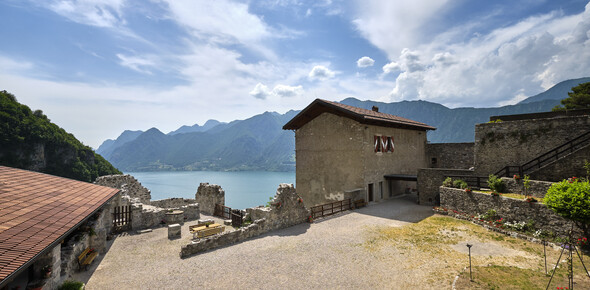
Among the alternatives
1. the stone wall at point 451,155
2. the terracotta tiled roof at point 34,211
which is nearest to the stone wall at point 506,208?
the stone wall at point 451,155

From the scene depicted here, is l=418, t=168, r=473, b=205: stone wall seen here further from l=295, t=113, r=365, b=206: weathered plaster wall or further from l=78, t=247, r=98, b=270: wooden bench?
l=78, t=247, r=98, b=270: wooden bench

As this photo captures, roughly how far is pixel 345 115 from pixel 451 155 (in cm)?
1473

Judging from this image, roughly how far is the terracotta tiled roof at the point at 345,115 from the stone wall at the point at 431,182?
5.21m

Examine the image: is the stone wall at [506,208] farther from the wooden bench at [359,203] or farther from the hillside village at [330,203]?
the wooden bench at [359,203]

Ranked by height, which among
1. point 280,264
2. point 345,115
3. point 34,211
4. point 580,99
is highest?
point 580,99

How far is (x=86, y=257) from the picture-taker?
9.51 metres

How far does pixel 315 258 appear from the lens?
9984mm

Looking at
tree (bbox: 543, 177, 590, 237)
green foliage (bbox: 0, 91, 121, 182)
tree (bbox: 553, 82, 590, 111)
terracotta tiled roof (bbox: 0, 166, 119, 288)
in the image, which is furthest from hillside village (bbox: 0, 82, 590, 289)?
green foliage (bbox: 0, 91, 121, 182)

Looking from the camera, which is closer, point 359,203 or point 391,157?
point 359,203

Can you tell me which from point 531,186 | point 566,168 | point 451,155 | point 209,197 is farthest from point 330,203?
point 451,155

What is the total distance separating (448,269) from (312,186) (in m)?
15.3

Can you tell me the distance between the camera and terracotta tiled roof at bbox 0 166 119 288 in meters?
5.26

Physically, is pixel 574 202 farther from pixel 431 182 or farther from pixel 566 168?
pixel 431 182

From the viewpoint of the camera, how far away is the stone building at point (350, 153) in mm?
20344
